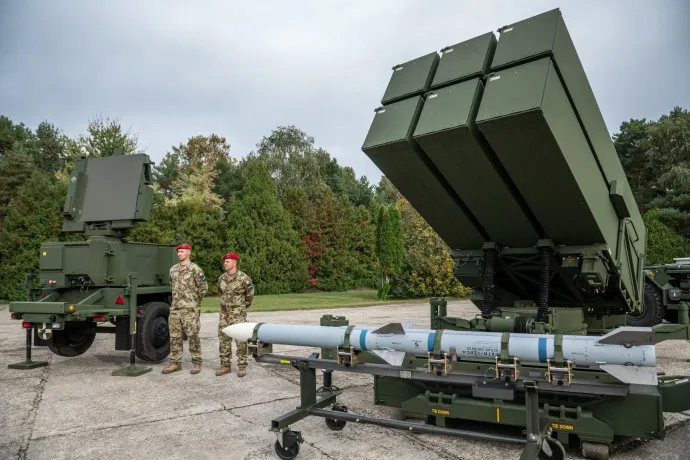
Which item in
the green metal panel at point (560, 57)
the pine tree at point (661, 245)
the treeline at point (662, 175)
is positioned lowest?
the pine tree at point (661, 245)

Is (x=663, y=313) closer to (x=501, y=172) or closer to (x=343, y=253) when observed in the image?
(x=501, y=172)

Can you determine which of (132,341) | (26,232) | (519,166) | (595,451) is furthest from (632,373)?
(26,232)

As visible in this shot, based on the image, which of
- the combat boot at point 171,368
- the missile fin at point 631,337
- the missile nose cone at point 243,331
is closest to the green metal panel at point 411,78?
the missile nose cone at point 243,331

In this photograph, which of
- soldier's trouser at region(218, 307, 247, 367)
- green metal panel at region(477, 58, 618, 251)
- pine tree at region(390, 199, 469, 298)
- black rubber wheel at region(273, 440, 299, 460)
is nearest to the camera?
black rubber wheel at region(273, 440, 299, 460)

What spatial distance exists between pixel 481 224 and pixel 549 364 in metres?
2.23

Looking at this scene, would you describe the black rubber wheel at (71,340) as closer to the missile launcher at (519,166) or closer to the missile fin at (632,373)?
the missile launcher at (519,166)

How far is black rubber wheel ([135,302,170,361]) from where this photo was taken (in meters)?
7.97

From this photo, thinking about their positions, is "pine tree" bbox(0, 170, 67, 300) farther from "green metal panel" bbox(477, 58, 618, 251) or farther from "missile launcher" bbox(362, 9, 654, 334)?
"green metal panel" bbox(477, 58, 618, 251)

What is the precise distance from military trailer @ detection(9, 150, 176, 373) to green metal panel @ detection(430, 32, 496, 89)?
17.6 feet

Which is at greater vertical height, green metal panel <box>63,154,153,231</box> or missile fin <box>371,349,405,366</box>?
green metal panel <box>63,154,153,231</box>

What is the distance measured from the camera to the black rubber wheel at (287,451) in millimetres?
4316

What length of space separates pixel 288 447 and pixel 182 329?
3.94 m

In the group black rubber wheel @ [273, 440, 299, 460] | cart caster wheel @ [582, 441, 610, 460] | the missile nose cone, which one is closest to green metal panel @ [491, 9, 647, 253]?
cart caster wheel @ [582, 441, 610, 460]

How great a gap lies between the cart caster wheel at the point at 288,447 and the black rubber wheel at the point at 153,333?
438 centimetres
